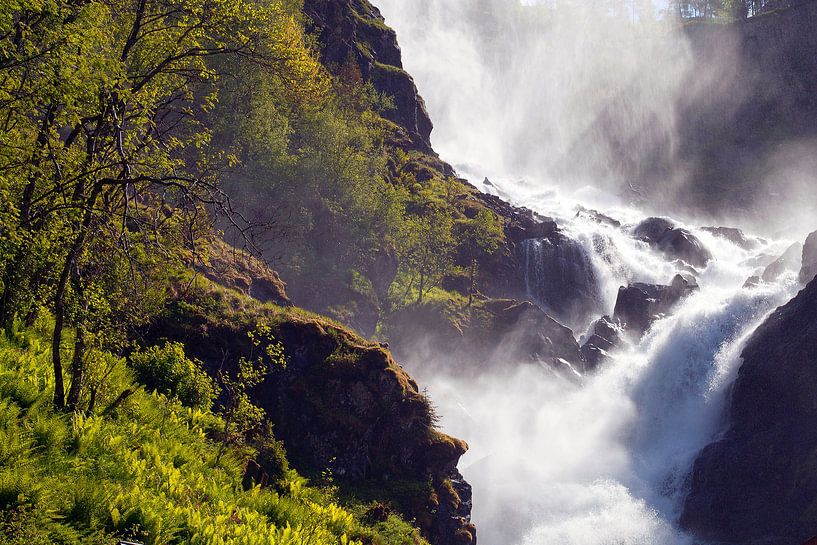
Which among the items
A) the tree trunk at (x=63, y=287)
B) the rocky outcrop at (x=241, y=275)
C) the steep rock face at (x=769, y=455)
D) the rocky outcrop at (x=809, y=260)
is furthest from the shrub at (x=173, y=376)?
the rocky outcrop at (x=809, y=260)


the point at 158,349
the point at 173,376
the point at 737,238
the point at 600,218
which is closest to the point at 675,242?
the point at 737,238

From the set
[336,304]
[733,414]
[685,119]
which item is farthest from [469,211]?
[685,119]

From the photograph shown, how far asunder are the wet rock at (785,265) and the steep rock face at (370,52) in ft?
151

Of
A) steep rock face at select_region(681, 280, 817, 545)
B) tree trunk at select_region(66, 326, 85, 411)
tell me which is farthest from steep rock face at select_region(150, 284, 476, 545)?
steep rock face at select_region(681, 280, 817, 545)

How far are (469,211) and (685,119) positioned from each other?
87.9 meters

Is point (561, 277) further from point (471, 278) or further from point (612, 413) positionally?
point (612, 413)

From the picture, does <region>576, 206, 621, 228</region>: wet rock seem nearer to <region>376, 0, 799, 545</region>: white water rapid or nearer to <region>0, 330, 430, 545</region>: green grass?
<region>376, 0, 799, 545</region>: white water rapid

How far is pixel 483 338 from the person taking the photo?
188 ft

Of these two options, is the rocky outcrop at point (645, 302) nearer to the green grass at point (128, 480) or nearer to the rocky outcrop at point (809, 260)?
the rocky outcrop at point (809, 260)

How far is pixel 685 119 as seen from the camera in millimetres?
138125

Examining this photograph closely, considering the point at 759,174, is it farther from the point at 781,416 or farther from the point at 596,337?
the point at 781,416

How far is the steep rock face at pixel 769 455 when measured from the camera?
35.5 m

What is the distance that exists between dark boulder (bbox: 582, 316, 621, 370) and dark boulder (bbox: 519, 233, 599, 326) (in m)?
8.68

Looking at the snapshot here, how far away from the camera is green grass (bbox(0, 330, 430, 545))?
8.33 meters
